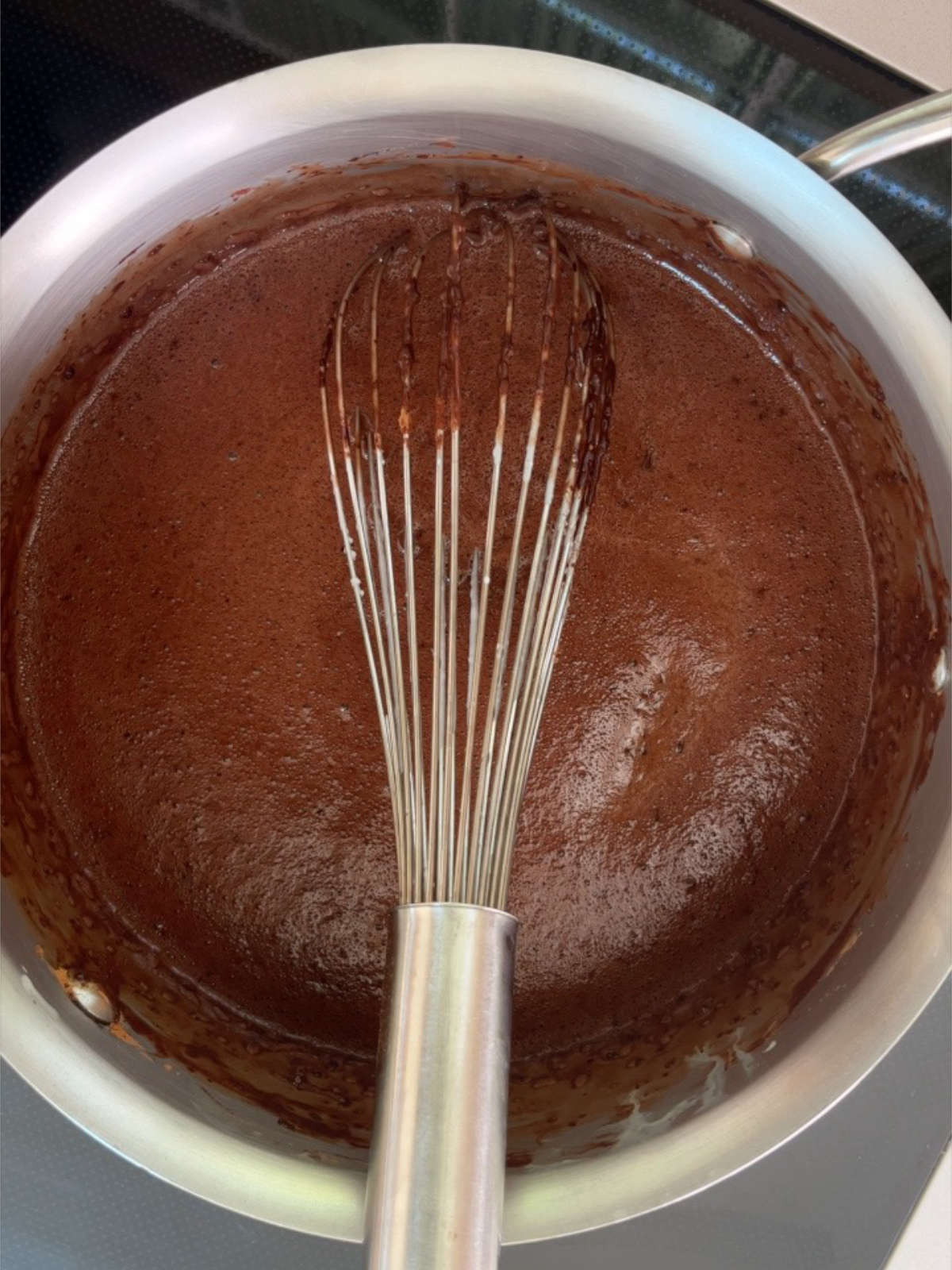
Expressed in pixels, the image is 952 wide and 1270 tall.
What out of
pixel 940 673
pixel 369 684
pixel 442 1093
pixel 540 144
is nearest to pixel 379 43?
pixel 540 144

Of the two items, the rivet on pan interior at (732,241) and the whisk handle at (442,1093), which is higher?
the rivet on pan interior at (732,241)

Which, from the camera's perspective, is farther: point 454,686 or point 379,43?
point 379,43

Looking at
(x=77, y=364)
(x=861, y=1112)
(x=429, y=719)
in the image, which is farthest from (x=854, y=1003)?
(x=77, y=364)

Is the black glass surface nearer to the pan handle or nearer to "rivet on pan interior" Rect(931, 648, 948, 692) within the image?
the pan handle

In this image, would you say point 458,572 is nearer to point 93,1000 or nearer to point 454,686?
point 454,686

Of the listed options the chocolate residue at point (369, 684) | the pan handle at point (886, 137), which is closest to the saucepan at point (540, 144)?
the pan handle at point (886, 137)

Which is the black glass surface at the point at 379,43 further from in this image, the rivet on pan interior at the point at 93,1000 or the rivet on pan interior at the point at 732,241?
the rivet on pan interior at the point at 93,1000

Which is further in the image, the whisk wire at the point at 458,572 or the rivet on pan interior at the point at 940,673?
the rivet on pan interior at the point at 940,673
